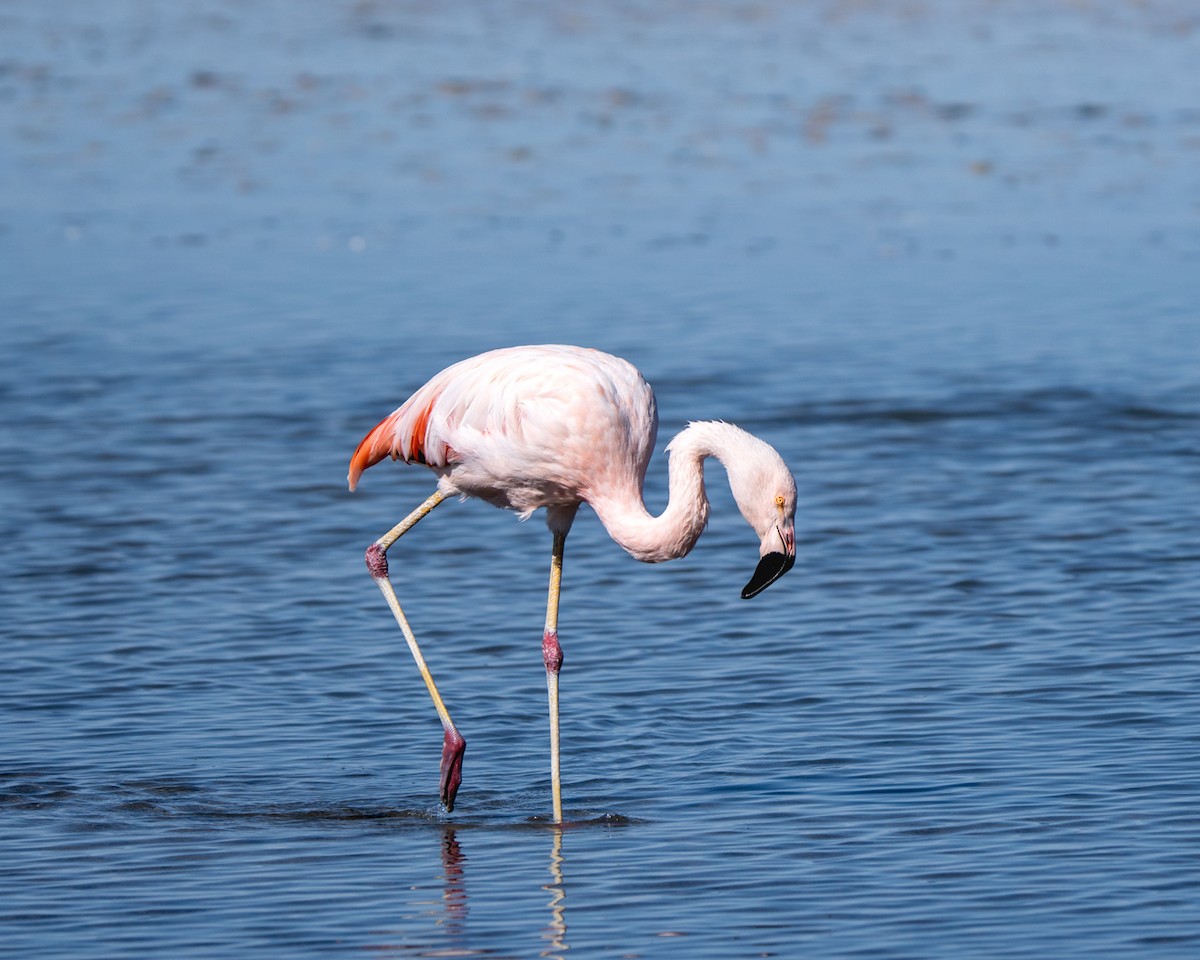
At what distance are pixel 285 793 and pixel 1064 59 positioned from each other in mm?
18314

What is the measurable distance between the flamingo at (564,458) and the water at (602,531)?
72 centimetres

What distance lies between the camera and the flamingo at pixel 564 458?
6590 mm

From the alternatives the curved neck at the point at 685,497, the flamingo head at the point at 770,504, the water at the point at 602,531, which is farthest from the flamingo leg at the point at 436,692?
the flamingo head at the point at 770,504

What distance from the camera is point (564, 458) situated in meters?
7.05

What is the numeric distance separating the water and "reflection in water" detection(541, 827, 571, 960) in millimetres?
20

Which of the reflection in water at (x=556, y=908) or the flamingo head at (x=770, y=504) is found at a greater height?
the flamingo head at (x=770, y=504)

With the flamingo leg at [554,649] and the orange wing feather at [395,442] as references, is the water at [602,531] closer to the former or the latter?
the flamingo leg at [554,649]

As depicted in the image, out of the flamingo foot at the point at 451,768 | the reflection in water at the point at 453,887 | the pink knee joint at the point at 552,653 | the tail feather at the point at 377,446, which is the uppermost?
the tail feather at the point at 377,446

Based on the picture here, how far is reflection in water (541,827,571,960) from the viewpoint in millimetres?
5750

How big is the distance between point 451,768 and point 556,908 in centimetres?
96

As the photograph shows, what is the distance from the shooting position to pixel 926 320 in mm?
14539

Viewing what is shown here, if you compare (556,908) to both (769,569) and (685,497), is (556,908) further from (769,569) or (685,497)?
(685,497)

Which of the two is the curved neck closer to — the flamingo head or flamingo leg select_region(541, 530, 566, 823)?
the flamingo head

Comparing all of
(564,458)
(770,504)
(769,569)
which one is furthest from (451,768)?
(770,504)
